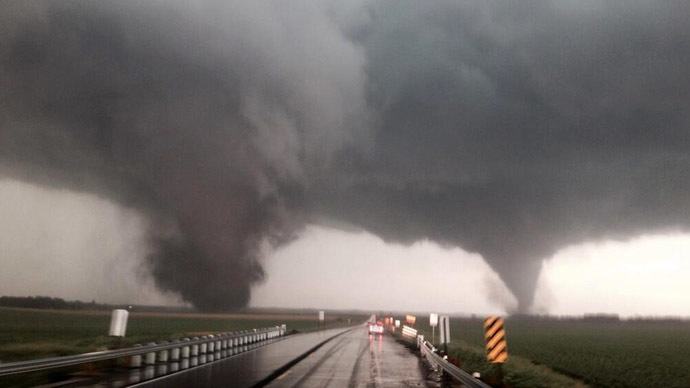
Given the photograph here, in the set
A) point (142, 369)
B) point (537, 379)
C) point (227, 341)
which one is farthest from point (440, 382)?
point (227, 341)

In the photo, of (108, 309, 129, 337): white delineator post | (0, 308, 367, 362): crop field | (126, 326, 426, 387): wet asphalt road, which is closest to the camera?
(126, 326, 426, 387): wet asphalt road

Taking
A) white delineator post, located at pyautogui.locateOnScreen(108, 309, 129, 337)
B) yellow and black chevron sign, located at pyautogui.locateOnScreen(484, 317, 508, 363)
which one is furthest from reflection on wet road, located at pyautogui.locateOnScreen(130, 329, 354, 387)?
yellow and black chevron sign, located at pyautogui.locateOnScreen(484, 317, 508, 363)

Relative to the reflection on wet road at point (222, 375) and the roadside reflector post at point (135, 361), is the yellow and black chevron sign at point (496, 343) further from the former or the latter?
the roadside reflector post at point (135, 361)

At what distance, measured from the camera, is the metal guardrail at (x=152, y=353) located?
35.3ft

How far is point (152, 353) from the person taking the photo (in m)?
17.9

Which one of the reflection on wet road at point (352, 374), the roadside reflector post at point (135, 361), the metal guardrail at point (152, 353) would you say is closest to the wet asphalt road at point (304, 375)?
the reflection on wet road at point (352, 374)

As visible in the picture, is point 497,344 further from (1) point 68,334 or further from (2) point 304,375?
(1) point 68,334

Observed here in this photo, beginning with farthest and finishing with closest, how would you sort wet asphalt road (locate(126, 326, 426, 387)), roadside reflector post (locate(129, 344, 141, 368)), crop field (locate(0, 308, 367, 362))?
crop field (locate(0, 308, 367, 362)) → roadside reflector post (locate(129, 344, 141, 368)) → wet asphalt road (locate(126, 326, 426, 387))

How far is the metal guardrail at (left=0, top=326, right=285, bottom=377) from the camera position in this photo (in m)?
10.8

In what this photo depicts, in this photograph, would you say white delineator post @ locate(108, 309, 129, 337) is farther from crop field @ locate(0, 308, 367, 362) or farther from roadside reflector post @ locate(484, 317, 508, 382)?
roadside reflector post @ locate(484, 317, 508, 382)

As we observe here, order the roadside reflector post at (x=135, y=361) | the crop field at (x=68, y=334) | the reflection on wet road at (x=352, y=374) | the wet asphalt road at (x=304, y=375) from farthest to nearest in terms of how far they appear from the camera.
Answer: the crop field at (x=68, y=334)
the roadside reflector post at (x=135, y=361)
the reflection on wet road at (x=352, y=374)
the wet asphalt road at (x=304, y=375)

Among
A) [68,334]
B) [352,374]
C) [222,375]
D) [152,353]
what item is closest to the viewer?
[222,375]

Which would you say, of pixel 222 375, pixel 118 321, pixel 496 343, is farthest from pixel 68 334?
pixel 496 343

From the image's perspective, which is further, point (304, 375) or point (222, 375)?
point (304, 375)
